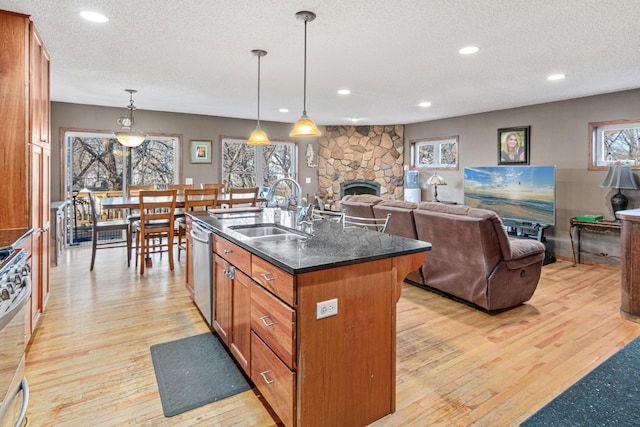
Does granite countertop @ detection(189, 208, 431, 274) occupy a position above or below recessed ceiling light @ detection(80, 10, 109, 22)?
below

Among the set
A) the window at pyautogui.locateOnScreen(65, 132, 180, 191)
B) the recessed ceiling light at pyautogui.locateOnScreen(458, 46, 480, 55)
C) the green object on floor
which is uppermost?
the recessed ceiling light at pyautogui.locateOnScreen(458, 46, 480, 55)

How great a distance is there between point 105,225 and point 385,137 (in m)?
5.84

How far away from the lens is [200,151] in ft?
22.9

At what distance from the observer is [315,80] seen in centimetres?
439

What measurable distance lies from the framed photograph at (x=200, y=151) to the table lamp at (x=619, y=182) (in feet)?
20.9

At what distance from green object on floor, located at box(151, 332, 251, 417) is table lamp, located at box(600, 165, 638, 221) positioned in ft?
16.2

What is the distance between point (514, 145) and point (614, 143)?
1.35 m

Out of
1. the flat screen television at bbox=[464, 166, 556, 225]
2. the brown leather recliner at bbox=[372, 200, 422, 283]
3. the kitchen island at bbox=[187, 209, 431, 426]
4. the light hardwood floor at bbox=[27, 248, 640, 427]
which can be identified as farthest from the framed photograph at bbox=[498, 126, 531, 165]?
the kitchen island at bbox=[187, 209, 431, 426]

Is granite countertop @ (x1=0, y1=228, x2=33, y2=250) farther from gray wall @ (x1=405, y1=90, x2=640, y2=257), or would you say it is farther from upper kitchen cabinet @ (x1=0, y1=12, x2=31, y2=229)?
gray wall @ (x1=405, y1=90, x2=640, y2=257)

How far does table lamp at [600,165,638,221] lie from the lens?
4598 millimetres

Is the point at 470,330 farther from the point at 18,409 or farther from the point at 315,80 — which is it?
the point at 315,80

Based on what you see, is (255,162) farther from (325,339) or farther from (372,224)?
(325,339)

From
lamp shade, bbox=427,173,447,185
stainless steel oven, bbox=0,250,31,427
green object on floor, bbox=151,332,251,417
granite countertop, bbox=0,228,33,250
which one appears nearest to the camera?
stainless steel oven, bbox=0,250,31,427

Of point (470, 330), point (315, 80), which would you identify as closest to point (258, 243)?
point (470, 330)
